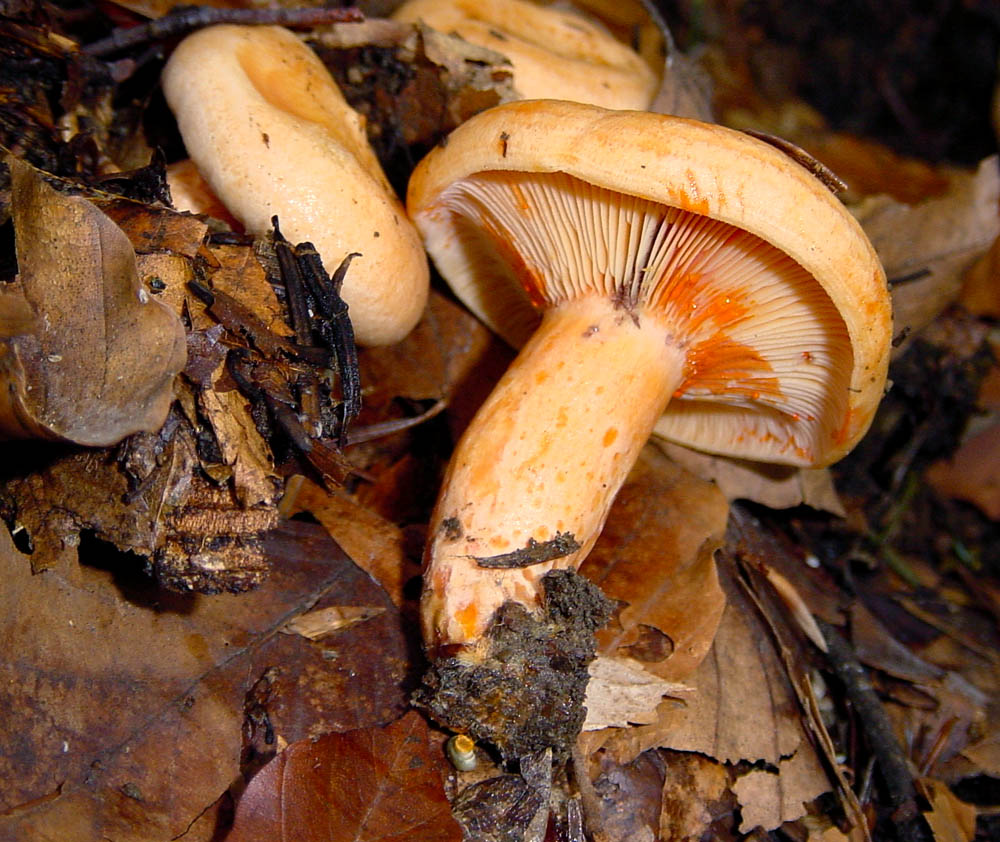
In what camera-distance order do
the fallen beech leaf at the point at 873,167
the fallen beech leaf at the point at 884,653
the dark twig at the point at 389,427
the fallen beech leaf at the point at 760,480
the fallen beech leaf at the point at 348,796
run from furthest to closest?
1. the fallen beech leaf at the point at 873,167
2. the fallen beech leaf at the point at 760,480
3. the fallen beech leaf at the point at 884,653
4. the dark twig at the point at 389,427
5. the fallen beech leaf at the point at 348,796

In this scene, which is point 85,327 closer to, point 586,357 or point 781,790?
point 586,357

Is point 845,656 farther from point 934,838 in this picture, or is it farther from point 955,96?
point 955,96

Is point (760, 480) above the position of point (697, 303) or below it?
below

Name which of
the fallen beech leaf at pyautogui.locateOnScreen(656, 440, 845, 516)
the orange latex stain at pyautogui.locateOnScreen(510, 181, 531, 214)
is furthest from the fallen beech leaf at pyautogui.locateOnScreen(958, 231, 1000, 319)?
the orange latex stain at pyautogui.locateOnScreen(510, 181, 531, 214)

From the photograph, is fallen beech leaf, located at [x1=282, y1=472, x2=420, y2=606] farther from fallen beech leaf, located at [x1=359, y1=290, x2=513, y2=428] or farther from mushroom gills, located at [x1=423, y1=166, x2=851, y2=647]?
fallen beech leaf, located at [x1=359, y1=290, x2=513, y2=428]

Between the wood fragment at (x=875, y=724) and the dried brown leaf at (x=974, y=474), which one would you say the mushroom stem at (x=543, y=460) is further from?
the dried brown leaf at (x=974, y=474)

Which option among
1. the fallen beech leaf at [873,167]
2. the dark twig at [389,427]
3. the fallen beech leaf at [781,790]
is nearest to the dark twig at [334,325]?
the dark twig at [389,427]

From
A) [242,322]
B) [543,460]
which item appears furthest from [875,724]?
[242,322]

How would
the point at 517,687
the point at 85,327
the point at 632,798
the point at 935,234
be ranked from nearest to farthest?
the point at 85,327 < the point at 517,687 < the point at 632,798 < the point at 935,234
